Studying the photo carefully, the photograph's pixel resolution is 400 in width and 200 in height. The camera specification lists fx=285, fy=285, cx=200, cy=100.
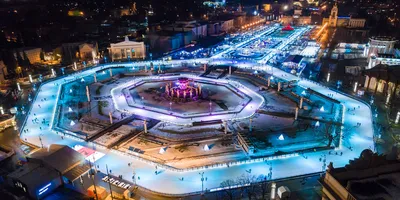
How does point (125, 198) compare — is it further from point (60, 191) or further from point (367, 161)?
point (367, 161)

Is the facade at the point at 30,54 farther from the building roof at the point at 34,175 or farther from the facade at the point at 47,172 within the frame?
the building roof at the point at 34,175

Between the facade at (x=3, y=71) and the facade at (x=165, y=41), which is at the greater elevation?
the facade at (x=165, y=41)

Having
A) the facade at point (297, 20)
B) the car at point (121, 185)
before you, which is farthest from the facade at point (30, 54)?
the facade at point (297, 20)

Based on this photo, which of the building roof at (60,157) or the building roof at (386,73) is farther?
the building roof at (386,73)

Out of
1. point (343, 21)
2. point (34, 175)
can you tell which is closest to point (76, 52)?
point (34, 175)

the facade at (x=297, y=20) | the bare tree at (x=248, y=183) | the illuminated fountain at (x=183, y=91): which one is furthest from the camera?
the facade at (x=297, y=20)

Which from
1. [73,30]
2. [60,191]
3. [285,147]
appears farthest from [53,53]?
[285,147]

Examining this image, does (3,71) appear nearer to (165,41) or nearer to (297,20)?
(165,41)
